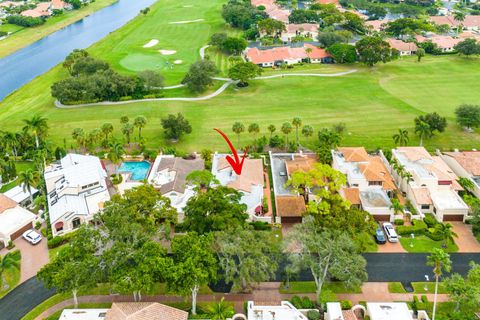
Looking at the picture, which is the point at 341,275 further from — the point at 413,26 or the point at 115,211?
the point at 413,26

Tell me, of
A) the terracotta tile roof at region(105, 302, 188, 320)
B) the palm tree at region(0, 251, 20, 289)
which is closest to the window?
the palm tree at region(0, 251, 20, 289)

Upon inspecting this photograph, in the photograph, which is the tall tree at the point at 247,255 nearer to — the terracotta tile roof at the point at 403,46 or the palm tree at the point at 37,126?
the palm tree at the point at 37,126

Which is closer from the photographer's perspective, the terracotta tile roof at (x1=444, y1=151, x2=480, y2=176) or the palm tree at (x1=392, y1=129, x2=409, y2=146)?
the terracotta tile roof at (x1=444, y1=151, x2=480, y2=176)

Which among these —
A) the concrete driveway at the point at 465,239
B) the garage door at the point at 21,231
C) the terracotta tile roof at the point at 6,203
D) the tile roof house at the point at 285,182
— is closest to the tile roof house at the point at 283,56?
the tile roof house at the point at 285,182

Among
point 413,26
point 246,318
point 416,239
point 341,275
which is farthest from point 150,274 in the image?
point 413,26

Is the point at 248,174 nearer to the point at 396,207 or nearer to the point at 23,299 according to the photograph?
the point at 396,207

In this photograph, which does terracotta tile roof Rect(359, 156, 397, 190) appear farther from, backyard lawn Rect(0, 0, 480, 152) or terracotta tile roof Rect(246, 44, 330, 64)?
terracotta tile roof Rect(246, 44, 330, 64)
